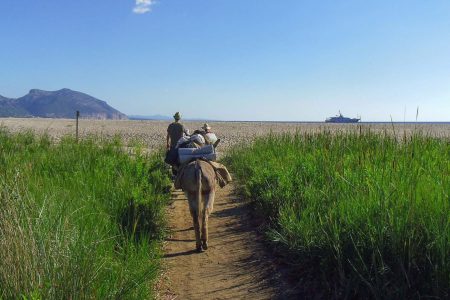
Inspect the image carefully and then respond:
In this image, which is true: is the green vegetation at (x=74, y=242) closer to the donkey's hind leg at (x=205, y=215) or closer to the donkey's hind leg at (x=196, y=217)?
the donkey's hind leg at (x=196, y=217)

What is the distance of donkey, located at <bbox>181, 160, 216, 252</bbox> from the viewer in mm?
6820

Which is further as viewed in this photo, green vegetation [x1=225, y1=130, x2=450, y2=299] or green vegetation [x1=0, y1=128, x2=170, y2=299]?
green vegetation [x1=225, y1=130, x2=450, y2=299]

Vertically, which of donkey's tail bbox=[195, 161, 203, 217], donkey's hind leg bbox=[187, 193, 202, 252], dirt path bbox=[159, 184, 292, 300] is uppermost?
donkey's tail bbox=[195, 161, 203, 217]

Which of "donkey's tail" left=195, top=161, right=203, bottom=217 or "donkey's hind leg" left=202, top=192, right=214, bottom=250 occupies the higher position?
"donkey's tail" left=195, top=161, right=203, bottom=217

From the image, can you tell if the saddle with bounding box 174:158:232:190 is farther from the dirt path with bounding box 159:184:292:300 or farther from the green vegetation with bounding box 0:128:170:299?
the dirt path with bounding box 159:184:292:300

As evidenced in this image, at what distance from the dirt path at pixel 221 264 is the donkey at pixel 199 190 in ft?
0.93

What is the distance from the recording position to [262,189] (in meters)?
8.83

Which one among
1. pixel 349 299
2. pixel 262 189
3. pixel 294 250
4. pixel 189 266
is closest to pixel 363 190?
pixel 294 250

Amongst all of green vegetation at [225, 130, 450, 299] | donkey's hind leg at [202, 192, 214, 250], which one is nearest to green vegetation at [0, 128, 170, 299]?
donkey's hind leg at [202, 192, 214, 250]

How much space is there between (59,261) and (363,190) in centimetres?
372

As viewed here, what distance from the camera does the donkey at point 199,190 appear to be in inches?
269

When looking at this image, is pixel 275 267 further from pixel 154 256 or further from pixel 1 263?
pixel 1 263

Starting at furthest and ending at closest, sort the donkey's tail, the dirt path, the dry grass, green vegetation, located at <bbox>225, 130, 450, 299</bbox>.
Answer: the dry grass → the donkey's tail → the dirt path → green vegetation, located at <bbox>225, 130, 450, 299</bbox>

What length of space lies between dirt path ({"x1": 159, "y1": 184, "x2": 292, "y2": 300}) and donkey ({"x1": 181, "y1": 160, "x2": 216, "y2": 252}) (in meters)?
0.28
